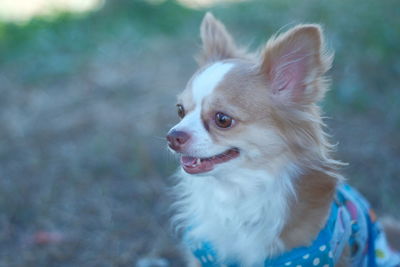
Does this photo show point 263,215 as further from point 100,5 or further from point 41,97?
point 100,5

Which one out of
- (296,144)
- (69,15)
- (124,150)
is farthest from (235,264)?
(69,15)

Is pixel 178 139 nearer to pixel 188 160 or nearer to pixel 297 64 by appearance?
pixel 188 160

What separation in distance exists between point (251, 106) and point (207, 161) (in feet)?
1.05

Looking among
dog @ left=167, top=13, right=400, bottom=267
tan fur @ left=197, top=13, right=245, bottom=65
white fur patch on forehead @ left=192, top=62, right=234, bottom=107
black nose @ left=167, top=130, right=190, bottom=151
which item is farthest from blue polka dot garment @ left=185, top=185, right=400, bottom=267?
tan fur @ left=197, top=13, right=245, bottom=65

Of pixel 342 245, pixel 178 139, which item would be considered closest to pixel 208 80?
pixel 178 139

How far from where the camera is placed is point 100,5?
22.6 ft

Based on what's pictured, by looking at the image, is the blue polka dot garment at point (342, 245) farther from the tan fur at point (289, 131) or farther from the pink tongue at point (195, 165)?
the pink tongue at point (195, 165)

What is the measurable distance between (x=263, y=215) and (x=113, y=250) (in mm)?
1277

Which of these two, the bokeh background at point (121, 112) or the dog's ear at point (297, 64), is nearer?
the dog's ear at point (297, 64)

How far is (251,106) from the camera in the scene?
209 centimetres

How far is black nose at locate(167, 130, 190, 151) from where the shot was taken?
1.99 meters

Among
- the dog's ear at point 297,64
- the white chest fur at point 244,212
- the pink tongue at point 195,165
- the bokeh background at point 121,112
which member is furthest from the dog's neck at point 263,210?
the bokeh background at point 121,112

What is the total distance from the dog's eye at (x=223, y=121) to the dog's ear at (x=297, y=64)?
277 millimetres

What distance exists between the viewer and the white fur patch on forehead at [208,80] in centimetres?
213
